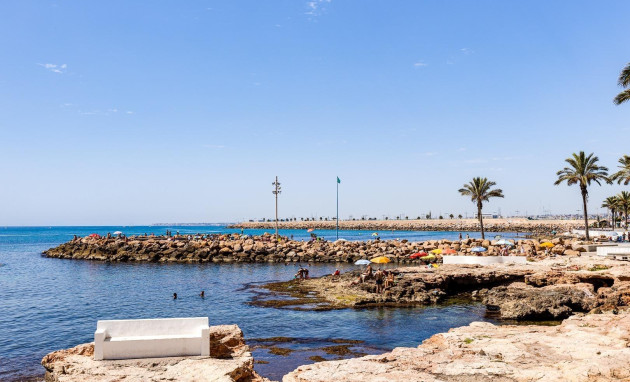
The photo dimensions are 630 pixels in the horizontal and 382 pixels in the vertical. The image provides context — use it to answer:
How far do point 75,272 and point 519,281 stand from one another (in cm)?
4731

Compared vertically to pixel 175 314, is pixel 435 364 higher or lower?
higher

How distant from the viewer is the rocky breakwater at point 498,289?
22.6 m

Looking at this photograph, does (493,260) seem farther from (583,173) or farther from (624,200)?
(624,200)

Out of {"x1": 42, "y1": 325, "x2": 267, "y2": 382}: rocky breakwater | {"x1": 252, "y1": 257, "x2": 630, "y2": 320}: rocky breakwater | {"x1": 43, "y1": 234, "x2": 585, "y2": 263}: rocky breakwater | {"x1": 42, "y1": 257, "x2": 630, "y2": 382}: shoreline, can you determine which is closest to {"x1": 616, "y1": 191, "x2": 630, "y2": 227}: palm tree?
{"x1": 43, "y1": 234, "x2": 585, "y2": 263}: rocky breakwater

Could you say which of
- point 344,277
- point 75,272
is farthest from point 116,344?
point 75,272

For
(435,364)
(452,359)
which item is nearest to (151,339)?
(435,364)

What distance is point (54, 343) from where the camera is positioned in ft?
70.6

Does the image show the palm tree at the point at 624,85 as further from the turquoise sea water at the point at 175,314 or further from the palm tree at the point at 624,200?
the palm tree at the point at 624,200

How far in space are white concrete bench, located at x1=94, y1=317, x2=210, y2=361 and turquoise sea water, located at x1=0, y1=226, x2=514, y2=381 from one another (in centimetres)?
456

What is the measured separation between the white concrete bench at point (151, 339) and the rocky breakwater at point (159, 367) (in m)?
0.22

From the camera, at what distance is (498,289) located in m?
27.4

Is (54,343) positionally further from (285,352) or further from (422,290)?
(422,290)

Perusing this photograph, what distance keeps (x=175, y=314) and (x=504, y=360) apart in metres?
21.5

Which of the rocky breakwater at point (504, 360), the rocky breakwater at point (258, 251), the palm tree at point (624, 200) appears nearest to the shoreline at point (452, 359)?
the rocky breakwater at point (504, 360)
